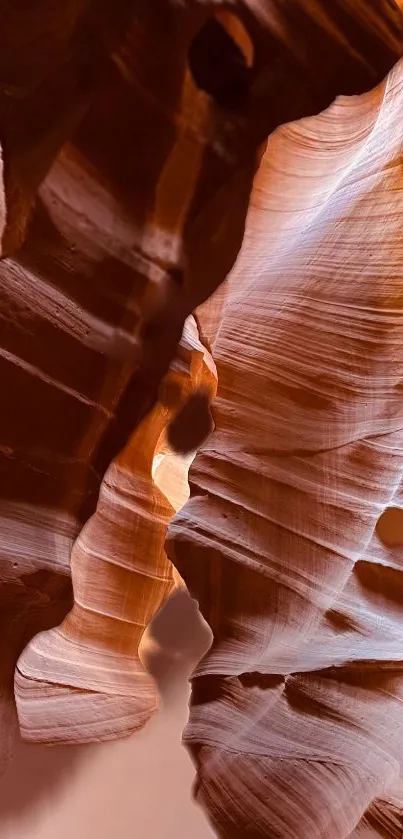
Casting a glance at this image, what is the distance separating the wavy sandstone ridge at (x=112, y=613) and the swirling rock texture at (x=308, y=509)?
0.09 meters

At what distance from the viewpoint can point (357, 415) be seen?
0.70 meters

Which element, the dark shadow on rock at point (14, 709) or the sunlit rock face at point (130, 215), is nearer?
the sunlit rock face at point (130, 215)

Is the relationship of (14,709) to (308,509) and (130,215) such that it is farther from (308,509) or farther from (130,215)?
(130,215)

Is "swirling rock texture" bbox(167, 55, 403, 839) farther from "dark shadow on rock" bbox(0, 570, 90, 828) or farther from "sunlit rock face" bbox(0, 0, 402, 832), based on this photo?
"dark shadow on rock" bbox(0, 570, 90, 828)

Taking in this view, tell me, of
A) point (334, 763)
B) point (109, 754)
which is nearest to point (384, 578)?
point (334, 763)

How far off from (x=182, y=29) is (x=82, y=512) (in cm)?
47

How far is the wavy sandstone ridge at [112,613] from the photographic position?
0.82 metres

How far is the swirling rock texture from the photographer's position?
684 millimetres

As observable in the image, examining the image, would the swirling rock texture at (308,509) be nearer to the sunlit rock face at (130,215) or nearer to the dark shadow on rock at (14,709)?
the sunlit rock face at (130,215)

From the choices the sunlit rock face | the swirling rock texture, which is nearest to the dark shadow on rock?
the sunlit rock face

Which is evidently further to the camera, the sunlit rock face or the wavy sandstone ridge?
the wavy sandstone ridge

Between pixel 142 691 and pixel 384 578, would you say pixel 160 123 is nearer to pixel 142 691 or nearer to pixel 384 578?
pixel 384 578

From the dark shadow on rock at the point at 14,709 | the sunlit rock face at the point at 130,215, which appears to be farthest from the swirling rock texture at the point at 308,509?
the dark shadow on rock at the point at 14,709

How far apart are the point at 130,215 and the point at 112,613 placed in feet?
1.47
